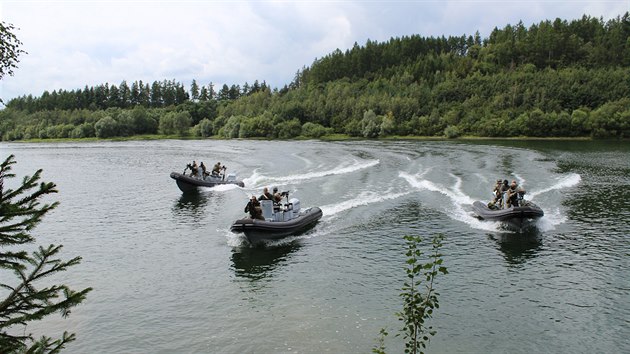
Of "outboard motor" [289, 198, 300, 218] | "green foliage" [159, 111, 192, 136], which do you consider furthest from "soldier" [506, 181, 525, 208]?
"green foliage" [159, 111, 192, 136]

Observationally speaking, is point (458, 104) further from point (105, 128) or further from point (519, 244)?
point (519, 244)

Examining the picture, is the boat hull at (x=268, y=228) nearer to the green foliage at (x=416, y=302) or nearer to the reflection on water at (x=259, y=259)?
the reflection on water at (x=259, y=259)

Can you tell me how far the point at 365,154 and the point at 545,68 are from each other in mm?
114358

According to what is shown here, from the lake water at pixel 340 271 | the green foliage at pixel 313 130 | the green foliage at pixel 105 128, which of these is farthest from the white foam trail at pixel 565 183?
the green foliage at pixel 105 128

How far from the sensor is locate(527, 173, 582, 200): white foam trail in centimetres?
3972

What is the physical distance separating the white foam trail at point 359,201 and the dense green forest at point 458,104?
80.8 m

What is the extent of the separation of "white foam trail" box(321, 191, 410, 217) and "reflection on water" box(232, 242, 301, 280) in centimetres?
775

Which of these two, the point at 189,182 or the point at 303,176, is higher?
the point at 303,176

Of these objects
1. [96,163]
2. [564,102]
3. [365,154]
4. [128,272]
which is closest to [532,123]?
[564,102]

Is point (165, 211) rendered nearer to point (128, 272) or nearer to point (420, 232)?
point (128, 272)

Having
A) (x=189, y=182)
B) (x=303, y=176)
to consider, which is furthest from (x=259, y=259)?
(x=303, y=176)

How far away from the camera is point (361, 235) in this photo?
2761 centimetres

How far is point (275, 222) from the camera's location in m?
26.9

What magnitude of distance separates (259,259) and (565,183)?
106 feet
